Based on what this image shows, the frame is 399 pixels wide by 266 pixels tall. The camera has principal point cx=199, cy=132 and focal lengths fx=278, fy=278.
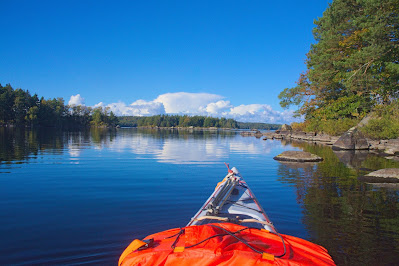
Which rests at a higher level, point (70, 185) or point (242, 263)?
→ point (242, 263)

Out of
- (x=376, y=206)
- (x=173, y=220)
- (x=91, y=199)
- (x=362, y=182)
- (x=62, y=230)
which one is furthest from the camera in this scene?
(x=362, y=182)

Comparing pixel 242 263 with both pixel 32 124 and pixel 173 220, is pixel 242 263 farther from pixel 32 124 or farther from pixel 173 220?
pixel 32 124

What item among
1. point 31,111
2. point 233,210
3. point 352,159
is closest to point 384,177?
point 352,159

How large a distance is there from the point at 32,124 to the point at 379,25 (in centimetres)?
11675

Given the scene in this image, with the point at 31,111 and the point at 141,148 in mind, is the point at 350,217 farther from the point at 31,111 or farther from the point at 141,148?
the point at 31,111

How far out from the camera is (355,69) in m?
24.3

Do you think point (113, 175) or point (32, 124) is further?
point (32, 124)

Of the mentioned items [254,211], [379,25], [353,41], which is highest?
[353,41]

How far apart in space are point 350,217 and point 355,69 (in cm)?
2056

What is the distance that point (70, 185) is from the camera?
1170 cm

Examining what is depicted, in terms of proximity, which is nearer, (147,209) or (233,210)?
(233,210)

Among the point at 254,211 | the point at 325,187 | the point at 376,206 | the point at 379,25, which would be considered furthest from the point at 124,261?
the point at 379,25

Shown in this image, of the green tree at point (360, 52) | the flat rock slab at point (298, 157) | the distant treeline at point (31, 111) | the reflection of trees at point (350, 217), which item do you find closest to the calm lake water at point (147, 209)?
the reflection of trees at point (350, 217)

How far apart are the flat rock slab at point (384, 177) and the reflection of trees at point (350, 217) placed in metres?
0.66
